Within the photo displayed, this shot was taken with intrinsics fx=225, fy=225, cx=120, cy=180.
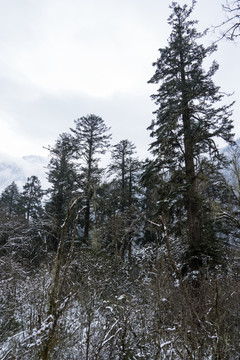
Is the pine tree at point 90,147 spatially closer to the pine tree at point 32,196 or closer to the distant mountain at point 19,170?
the pine tree at point 32,196

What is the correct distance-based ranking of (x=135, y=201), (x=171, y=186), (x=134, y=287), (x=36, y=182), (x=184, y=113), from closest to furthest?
(x=134, y=287)
(x=171, y=186)
(x=184, y=113)
(x=135, y=201)
(x=36, y=182)

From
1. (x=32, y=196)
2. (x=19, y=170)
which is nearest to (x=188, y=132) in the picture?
(x=32, y=196)

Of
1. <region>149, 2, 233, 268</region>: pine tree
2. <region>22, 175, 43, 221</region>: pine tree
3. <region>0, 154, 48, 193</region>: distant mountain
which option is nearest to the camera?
<region>149, 2, 233, 268</region>: pine tree

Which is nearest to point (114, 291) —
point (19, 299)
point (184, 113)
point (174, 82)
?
point (19, 299)

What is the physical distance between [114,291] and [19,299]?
393 centimetres

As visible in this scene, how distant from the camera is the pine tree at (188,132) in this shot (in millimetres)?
9875

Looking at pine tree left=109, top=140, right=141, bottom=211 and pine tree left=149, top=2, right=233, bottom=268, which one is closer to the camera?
pine tree left=149, top=2, right=233, bottom=268

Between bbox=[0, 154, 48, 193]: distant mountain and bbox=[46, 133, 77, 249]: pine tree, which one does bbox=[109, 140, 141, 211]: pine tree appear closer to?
bbox=[46, 133, 77, 249]: pine tree

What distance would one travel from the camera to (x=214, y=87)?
10.9 metres

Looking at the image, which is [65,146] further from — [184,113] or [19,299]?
[19,299]

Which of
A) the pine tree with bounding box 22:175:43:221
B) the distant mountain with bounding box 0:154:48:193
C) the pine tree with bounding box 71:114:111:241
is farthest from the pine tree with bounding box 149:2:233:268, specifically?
the distant mountain with bounding box 0:154:48:193

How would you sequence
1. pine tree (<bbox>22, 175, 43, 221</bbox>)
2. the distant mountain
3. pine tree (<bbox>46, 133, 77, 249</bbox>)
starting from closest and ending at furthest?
pine tree (<bbox>46, 133, 77, 249</bbox>) → pine tree (<bbox>22, 175, 43, 221</bbox>) → the distant mountain

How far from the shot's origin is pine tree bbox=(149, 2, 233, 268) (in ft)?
32.4

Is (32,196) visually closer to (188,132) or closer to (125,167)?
(125,167)
